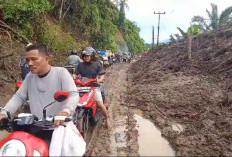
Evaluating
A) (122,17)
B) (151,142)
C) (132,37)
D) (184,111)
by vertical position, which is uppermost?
(122,17)

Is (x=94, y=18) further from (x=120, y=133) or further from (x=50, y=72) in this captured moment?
(x=50, y=72)

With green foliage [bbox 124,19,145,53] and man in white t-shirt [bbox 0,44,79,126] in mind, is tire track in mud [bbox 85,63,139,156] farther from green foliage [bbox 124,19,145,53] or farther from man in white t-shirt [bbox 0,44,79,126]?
green foliage [bbox 124,19,145,53]

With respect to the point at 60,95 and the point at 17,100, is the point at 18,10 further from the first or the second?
the point at 60,95

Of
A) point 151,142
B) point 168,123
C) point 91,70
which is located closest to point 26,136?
point 151,142

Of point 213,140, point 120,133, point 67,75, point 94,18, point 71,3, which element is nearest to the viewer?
point 67,75

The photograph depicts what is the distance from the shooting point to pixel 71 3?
24.5 meters

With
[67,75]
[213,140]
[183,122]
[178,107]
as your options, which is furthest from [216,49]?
[67,75]

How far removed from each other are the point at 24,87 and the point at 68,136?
1144 millimetres

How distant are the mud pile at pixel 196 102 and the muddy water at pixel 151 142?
14 cm

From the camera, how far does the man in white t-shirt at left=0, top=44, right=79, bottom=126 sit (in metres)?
3.87

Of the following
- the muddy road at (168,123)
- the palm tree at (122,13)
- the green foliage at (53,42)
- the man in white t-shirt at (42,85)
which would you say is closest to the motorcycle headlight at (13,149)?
the man in white t-shirt at (42,85)

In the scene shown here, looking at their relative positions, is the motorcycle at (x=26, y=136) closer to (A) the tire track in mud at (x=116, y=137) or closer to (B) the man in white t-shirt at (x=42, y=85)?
(B) the man in white t-shirt at (x=42, y=85)

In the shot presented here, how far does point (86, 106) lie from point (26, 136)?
10.0 ft

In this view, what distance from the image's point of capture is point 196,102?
9.86 meters
